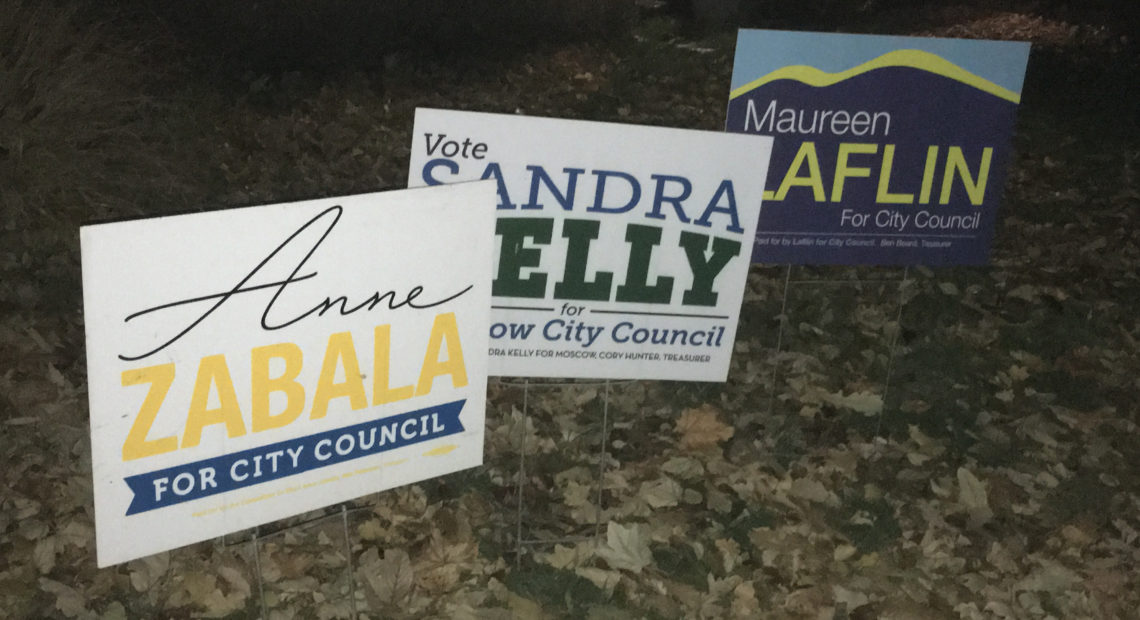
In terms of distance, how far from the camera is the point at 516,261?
269cm

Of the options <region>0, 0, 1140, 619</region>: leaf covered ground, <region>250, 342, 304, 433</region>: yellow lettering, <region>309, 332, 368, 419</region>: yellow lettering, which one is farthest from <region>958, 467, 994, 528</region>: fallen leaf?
<region>250, 342, 304, 433</region>: yellow lettering

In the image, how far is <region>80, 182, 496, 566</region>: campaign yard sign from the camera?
6.77ft

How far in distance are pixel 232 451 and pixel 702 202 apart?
1.46 m

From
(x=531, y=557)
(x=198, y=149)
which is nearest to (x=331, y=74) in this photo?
(x=198, y=149)

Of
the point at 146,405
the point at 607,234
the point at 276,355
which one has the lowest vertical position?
the point at 146,405

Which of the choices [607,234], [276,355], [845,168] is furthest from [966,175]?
[276,355]

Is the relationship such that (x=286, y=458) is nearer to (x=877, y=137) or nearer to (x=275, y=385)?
(x=275, y=385)

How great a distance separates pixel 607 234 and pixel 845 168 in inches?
36.9

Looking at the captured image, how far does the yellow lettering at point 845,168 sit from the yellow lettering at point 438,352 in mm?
1456

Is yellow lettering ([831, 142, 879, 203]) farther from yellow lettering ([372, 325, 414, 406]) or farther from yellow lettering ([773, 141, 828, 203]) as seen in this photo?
yellow lettering ([372, 325, 414, 406])

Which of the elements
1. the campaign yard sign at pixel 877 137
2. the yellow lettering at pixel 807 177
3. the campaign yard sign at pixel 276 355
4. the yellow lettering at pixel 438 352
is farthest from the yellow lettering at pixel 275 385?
the yellow lettering at pixel 807 177

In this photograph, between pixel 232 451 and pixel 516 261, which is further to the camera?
pixel 516 261

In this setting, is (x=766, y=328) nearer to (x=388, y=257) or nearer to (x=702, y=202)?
(x=702, y=202)

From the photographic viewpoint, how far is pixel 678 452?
361 centimetres
